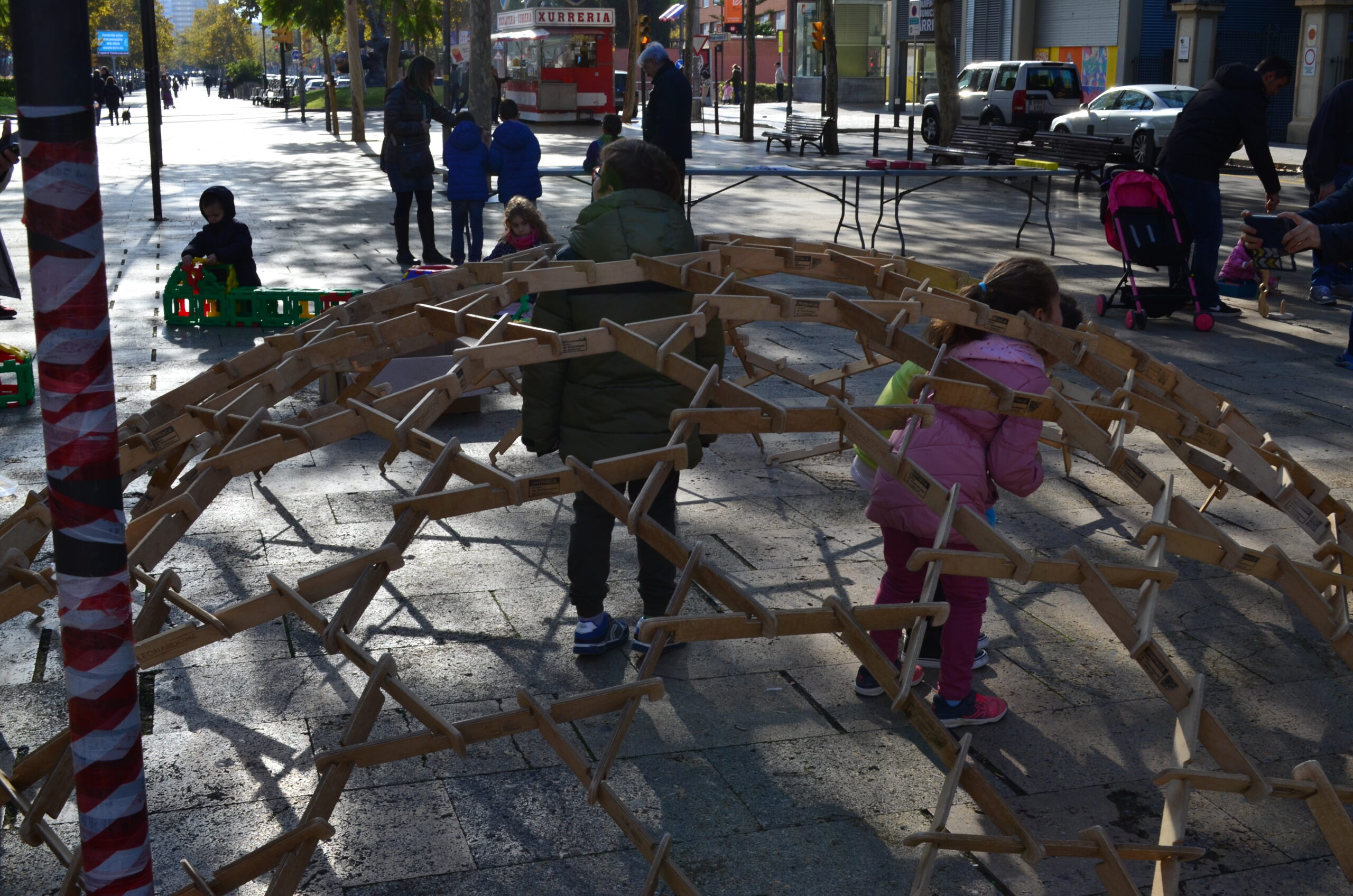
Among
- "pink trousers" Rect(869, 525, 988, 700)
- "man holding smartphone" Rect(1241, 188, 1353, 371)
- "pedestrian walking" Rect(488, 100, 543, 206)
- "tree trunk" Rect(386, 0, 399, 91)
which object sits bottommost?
"pink trousers" Rect(869, 525, 988, 700)

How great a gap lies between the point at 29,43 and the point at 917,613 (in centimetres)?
240

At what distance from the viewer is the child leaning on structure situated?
4.30 meters

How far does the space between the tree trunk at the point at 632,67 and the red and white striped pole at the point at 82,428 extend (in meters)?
38.4

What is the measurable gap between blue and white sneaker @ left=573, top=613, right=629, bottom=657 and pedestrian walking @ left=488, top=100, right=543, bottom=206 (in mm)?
9126

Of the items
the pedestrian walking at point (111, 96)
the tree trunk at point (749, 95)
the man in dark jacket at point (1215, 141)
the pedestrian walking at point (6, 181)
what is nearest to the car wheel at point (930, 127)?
the tree trunk at point (749, 95)

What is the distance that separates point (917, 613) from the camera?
11.0ft

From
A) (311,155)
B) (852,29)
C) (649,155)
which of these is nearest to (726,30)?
(852,29)

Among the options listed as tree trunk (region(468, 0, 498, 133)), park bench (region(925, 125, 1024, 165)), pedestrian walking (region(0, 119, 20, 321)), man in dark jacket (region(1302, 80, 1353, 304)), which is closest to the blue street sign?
tree trunk (region(468, 0, 498, 133))

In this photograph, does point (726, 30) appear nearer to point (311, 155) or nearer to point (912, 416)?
point (311, 155)

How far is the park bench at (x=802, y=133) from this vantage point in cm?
2991

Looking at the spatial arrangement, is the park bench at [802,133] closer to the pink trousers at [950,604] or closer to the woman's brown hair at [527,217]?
the woman's brown hair at [527,217]

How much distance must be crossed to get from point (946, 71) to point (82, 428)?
2717cm

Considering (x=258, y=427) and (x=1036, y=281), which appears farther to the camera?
(x=1036, y=281)

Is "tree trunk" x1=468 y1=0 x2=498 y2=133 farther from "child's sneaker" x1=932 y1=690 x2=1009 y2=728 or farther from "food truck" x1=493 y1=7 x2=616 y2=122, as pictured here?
"food truck" x1=493 y1=7 x2=616 y2=122
